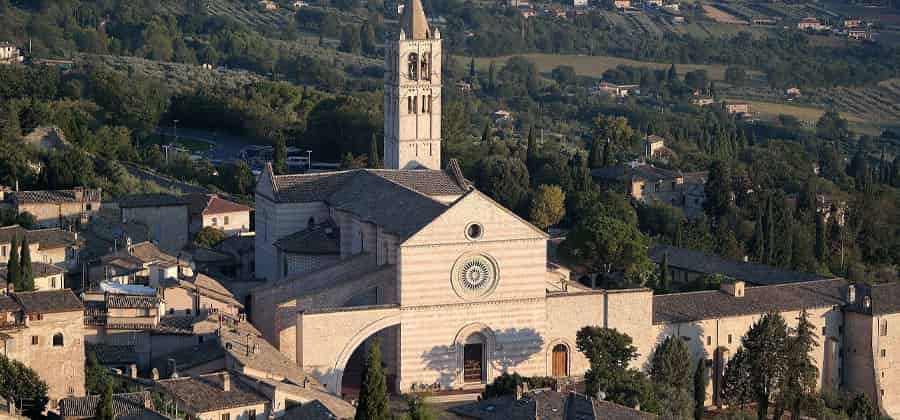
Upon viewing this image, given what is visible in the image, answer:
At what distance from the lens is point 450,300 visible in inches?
1706

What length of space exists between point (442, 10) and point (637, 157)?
84.6 m

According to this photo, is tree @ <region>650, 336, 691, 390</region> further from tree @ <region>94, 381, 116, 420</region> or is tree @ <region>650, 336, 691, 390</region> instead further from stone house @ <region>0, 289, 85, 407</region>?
tree @ <region>94, 381, 116, 420</region>

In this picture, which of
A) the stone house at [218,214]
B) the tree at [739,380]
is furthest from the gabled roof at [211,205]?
the tree at [739,380]

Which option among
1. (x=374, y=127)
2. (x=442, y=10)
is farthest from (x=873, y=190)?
(x=442, y=10)

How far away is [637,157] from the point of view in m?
81.4

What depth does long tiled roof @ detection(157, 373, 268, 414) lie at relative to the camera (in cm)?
3731

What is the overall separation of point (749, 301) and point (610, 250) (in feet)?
18.1

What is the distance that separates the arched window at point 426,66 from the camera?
2142 inches

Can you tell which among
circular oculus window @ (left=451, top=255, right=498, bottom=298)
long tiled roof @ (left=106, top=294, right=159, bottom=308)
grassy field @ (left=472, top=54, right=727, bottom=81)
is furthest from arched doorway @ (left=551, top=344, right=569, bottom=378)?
grassy field @ (left=472, top=54, right=727, bottom=81)

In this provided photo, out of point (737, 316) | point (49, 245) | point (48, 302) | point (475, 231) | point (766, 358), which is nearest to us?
point (48, 302)

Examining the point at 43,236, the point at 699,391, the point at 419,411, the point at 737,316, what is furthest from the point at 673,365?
the point at 43,236

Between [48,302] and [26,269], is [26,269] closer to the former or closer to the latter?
[26,269]

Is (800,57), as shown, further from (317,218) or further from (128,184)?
(317,218)

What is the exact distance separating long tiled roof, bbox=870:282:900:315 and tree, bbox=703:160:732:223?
62.3 ft
